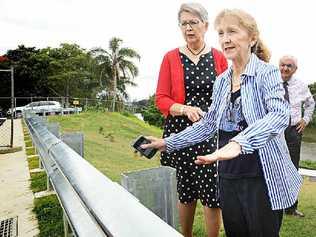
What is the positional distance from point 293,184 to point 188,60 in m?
1.13

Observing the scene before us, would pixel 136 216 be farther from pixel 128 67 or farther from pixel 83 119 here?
pixel 128 67

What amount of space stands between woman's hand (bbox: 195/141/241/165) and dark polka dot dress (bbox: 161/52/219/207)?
108 cm

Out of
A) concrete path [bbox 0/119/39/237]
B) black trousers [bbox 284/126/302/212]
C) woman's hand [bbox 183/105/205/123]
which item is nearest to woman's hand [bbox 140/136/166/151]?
woman's hand [bbox 183/105/205/123]

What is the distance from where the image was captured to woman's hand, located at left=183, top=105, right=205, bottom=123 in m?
2.52

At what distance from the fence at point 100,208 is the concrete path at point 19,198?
4.40ft

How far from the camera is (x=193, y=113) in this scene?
2.54m

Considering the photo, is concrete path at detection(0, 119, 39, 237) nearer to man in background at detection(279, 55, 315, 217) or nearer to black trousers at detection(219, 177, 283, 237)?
black trousers at detection(219, 177, 283, 237)

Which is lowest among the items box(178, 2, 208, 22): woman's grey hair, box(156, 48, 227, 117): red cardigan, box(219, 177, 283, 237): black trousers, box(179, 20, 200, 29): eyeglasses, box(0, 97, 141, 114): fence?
box(0, 97, 141, 114): fence

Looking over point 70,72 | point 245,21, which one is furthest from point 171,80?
point 70,72

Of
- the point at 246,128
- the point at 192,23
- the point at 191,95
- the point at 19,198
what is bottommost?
the point at 19,198

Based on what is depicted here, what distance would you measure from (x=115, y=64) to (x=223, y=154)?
3525 cm

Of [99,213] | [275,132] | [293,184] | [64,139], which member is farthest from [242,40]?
[64,139]

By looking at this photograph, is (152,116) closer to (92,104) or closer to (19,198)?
(92,104)

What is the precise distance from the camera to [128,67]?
120ft
